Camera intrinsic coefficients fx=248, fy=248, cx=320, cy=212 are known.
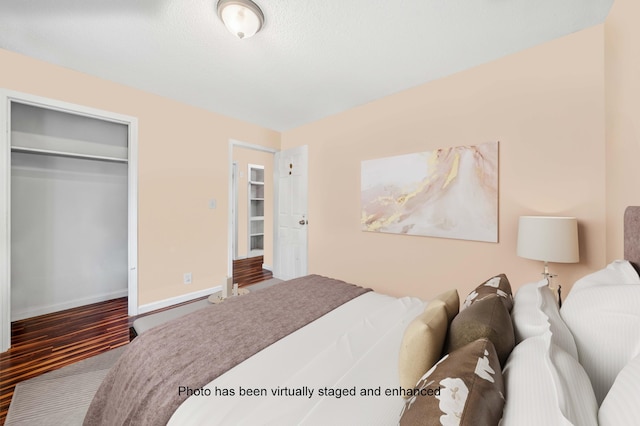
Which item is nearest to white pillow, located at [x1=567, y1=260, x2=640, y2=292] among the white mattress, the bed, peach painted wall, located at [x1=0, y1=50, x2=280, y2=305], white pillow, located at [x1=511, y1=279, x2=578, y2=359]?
the bed

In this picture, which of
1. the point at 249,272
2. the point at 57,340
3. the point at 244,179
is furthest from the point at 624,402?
the point at 244,179

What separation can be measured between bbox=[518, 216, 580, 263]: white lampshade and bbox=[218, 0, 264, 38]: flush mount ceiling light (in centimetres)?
230

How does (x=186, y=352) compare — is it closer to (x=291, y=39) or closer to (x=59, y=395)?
(x=59, y=395)

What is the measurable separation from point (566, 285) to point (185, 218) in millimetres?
3836

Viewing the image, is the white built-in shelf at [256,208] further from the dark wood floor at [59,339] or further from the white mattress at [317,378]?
the white mattress at [317,378]

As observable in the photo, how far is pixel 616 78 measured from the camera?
1486mm

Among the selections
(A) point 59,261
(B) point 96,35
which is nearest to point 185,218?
(A) point 59,261

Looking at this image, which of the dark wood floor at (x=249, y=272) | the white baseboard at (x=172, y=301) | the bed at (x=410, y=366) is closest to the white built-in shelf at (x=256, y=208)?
the dark wood floor at (x=249, y=272)

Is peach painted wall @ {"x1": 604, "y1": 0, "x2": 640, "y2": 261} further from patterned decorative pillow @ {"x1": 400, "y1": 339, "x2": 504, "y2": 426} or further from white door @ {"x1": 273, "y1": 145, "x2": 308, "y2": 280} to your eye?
white door @ {"x1": 273, "y1": 145, "x2": 308, "y2": 280}

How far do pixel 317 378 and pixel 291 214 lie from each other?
312 cm

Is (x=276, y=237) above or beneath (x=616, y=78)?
beneath

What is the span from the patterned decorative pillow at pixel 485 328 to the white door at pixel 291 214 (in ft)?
9.57

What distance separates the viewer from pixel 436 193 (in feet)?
7.90

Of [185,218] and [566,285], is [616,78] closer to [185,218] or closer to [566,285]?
[566,285]
